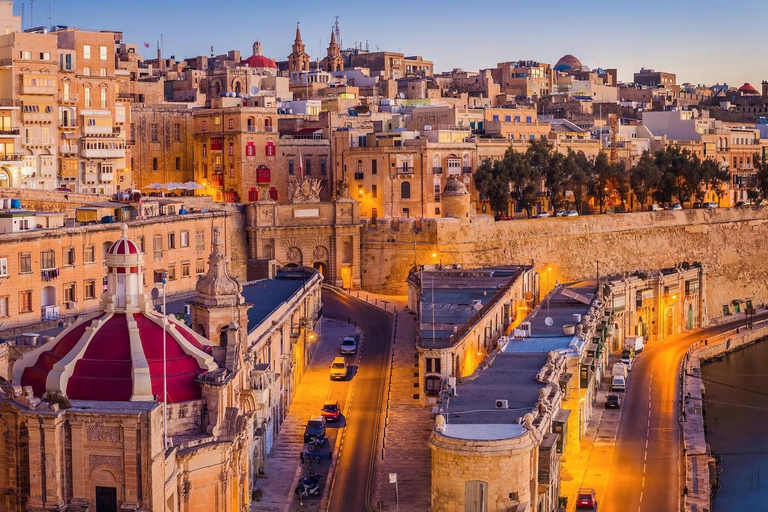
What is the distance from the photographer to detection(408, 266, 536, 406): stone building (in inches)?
1823

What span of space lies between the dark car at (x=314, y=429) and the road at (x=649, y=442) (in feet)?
28.9

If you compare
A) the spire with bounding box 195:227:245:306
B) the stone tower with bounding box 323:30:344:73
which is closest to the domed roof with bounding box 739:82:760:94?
the stone tower with bounding box 323:30:344:73

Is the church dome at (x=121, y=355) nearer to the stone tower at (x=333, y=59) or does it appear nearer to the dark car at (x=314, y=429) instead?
the dark car at (x=314, y=429)

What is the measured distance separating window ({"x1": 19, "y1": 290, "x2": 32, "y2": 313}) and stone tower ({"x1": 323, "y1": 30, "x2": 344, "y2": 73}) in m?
84.0

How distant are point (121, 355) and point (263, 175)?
51861 millimetres

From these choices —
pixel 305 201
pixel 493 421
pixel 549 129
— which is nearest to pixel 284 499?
pixel 493 421

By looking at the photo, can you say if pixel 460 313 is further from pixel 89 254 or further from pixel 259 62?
pixel 259 62

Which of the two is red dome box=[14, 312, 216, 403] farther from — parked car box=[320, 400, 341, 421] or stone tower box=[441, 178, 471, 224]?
stone tower box=[441, 178, 471, 224]

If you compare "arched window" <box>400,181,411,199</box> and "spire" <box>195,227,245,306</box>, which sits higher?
"arched window" <box>400,181,411,199</box>

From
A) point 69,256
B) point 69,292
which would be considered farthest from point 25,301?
point 69,256

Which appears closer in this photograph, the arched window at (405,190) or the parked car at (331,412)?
the parked car at (331,412)

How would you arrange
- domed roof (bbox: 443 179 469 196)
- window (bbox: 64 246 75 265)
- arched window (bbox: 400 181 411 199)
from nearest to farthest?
window (bbox: 64 246 75 265) → domed roof (bbox: 443 179 469 196) → arched window (bbox: 400 181 411 199)

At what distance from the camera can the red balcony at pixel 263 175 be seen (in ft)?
258

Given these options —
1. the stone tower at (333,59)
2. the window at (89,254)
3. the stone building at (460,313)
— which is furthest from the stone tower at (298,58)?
the window at (89,254)
